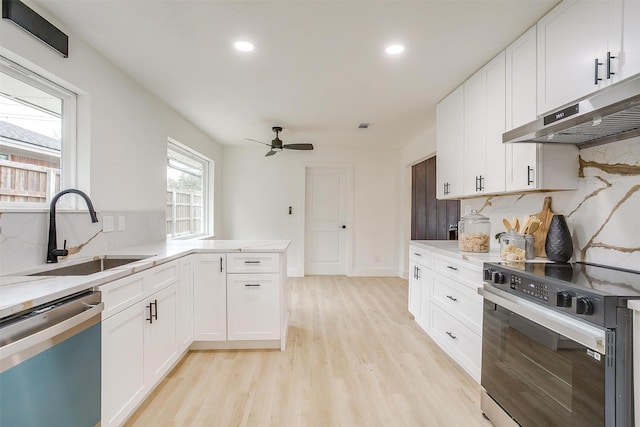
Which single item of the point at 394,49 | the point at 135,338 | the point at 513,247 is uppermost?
the point at 394,49

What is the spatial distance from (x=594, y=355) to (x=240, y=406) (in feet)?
5.94

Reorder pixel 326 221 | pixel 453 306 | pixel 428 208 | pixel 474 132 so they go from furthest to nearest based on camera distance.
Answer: pixel 326 221 → pixel 428 208 → pixel 474 132 → pixel 453 306

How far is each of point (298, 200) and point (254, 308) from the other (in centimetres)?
309

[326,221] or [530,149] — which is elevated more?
[530,149]

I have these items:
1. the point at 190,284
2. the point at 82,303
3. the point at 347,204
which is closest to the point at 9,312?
the point at 82,303

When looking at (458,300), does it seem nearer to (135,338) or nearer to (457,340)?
(457,340)

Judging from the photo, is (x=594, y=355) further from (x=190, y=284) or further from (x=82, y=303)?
(x=190, y=284)

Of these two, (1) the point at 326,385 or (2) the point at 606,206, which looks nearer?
(2) the point at 606,206

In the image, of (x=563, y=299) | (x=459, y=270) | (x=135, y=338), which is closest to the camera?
(x=563, y=299)

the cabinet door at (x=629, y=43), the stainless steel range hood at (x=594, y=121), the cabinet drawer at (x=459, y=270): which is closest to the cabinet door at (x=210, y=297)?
the cabinet drawer at (x=459, y=270)

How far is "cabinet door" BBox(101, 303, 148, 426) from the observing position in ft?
4.68

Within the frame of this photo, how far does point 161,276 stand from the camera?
6.54ft

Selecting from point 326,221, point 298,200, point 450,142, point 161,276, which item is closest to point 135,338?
point 161,276

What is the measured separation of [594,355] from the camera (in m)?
1.08
